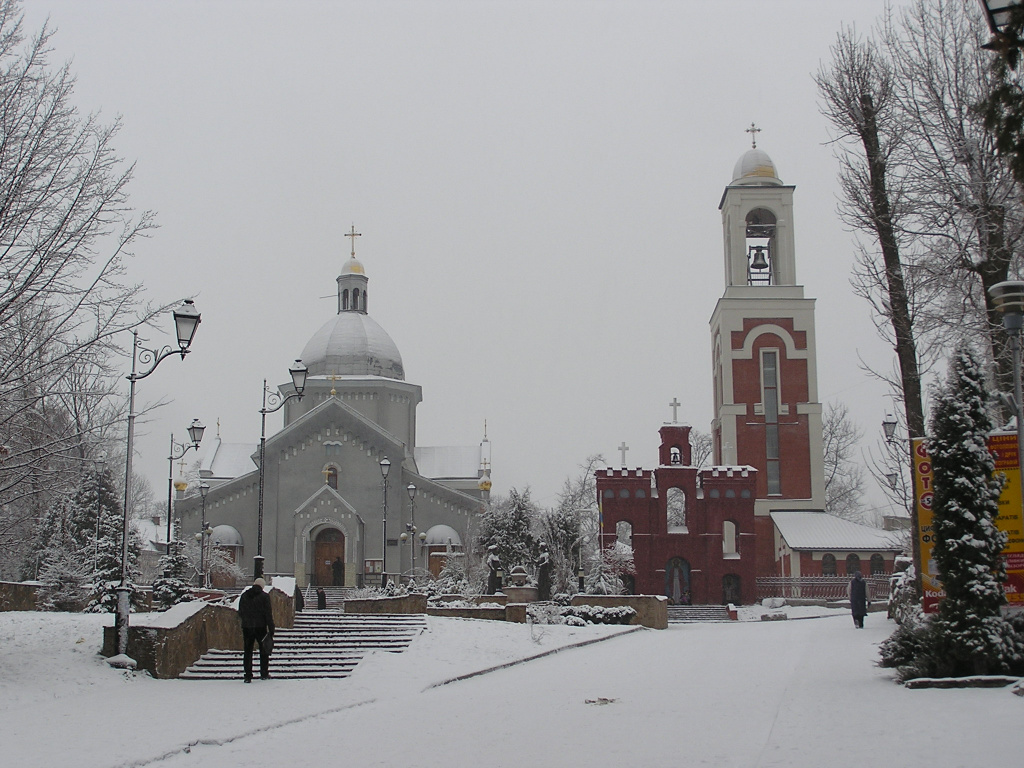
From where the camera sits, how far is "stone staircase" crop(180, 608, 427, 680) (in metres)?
16.4

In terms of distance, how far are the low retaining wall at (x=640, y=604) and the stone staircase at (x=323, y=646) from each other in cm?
733

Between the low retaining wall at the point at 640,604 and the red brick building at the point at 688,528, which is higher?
the red brick building at the point at 688,528

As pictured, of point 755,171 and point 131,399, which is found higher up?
point 755,171

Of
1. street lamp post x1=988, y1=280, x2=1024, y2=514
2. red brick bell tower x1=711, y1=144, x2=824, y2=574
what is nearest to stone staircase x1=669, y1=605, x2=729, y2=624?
red brick bell tower x1=711, y1=144, x2=824, y2=574

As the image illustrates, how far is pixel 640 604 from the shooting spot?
29516 mm

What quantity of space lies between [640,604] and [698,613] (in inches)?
464

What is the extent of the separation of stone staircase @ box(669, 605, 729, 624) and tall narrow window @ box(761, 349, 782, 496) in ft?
28.7

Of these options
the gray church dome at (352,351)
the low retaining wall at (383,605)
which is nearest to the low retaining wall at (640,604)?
the low retaining wall at (383,605)

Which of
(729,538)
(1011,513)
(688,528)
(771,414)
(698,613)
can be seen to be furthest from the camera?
(771,414)

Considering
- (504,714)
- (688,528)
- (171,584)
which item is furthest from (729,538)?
(504,714)

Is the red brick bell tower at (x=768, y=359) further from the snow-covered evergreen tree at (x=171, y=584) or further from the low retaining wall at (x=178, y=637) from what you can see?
the low retaining wall at (x=178, y=637)

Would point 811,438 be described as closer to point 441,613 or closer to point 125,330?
point 441,613

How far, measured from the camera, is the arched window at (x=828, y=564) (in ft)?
145

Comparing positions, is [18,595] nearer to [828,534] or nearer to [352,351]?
[828,534]
